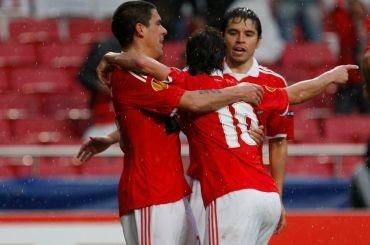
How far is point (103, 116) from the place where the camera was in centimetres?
972

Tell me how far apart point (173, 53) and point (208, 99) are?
507 centimetres

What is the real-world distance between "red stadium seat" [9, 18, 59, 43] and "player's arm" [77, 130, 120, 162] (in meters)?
5.22

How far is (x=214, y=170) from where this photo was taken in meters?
5.78

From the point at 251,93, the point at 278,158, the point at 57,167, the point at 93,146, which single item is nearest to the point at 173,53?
the point at 57,167

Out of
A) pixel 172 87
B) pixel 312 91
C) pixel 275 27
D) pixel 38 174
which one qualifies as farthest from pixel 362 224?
pixel 275 27

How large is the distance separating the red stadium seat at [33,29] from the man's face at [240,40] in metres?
5.65

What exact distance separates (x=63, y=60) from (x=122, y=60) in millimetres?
5314

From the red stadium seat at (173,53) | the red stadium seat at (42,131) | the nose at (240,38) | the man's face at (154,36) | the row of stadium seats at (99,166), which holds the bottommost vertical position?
the row of stadium seats at (99,166)

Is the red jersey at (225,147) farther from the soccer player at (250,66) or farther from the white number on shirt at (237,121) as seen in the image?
the soccer player at (250,66)

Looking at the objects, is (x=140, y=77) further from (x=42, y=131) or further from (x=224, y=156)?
(x=42, y=131)

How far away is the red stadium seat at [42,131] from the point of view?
10133mm

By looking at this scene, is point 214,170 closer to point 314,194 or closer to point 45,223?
point 45,223

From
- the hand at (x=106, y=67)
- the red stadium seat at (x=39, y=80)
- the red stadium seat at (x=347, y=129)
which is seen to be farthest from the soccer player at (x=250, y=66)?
the red stadium seat at (x=39, y=80)

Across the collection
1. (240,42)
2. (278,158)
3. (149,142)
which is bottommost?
(278,158)
